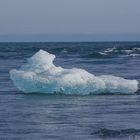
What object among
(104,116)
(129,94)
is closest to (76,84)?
(129,94)

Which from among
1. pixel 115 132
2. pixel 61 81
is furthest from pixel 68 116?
pixel 61 81

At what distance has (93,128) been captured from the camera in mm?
16969

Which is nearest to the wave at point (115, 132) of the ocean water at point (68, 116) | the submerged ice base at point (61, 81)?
the ocean water at point (68, 116)

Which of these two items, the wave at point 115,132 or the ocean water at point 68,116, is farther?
the ocean water at point 68,116

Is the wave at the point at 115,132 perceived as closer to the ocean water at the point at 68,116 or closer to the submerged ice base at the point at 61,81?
the ocean water at the point at 68,116

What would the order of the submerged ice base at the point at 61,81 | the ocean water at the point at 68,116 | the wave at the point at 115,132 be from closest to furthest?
the wave at the point at 115,132 → the ocean water at the point at 68,116 → the submerged ice base at the point at 61,81

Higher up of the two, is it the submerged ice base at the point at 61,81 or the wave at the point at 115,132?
the submerged ice base at the point at 61,81

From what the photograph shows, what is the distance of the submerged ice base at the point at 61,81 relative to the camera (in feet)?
76.2

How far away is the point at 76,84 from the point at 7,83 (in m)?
6.69

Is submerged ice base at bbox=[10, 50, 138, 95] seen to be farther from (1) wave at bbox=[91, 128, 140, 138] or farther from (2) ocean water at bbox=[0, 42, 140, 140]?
(1) wave at bbox=[91, 128, 140, 138]

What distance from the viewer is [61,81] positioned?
23109 mm

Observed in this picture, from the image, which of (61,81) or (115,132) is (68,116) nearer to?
(115,132)

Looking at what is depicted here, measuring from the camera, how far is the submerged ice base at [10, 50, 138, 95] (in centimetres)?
2323

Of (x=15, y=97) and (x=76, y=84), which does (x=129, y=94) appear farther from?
(x=15, y=97)
